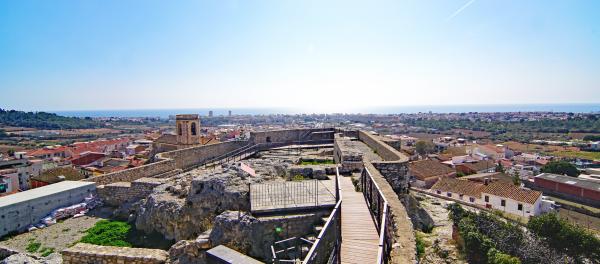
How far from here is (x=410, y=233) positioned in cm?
A: 551

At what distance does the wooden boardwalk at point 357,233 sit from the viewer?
17.9ft

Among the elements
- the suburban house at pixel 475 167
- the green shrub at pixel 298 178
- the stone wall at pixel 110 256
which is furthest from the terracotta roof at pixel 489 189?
the stone wall at pixel 110 256

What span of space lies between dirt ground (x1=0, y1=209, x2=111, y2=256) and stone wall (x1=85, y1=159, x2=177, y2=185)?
9.15ft

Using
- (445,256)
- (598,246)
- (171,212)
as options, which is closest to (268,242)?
(171,212)

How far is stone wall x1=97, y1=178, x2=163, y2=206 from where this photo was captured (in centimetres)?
1316

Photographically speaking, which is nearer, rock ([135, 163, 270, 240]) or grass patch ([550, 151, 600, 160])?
rock ([135, 163, 270, 240])

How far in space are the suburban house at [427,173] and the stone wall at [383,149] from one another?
1685cm

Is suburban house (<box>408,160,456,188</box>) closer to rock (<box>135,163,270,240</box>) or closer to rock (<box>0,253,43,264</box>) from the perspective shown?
rock (<box>135,163,270,240</box>)

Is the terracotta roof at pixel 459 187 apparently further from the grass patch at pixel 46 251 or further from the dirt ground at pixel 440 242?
the grass patch at pixel 46 251

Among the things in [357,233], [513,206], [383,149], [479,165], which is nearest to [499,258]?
[383,149]

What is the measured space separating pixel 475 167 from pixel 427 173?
13.4 m

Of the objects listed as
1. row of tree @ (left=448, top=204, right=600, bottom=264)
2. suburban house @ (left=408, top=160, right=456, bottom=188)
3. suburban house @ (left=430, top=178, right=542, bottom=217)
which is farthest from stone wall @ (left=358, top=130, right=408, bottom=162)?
suburban house @ (left=430, top=178, right=542, bottom=217)

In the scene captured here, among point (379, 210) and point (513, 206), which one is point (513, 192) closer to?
point (513, 206)

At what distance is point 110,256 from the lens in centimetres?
745
